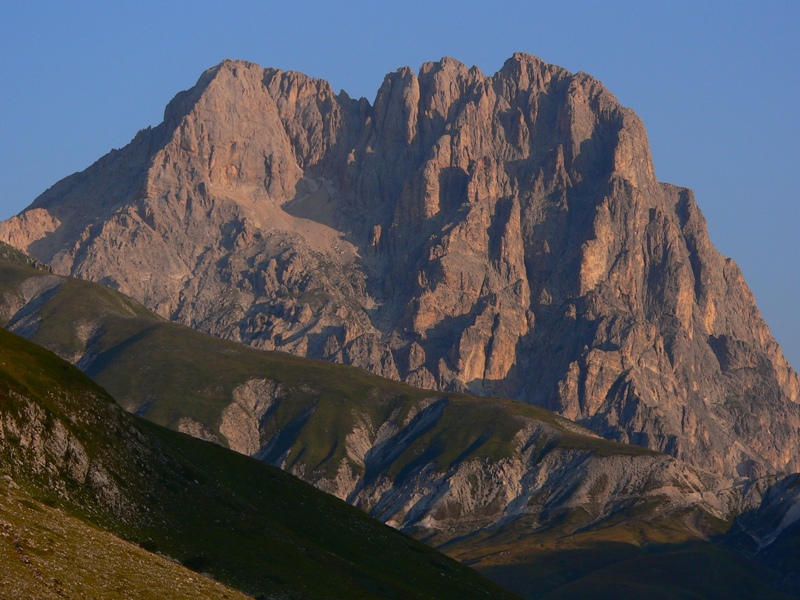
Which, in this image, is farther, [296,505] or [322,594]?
[296,505]

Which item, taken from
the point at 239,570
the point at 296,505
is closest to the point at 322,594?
the point at 239,570

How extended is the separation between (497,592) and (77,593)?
9632 centimetres

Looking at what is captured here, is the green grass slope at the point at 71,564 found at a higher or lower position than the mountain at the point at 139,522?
lower

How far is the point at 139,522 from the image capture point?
4685 inches

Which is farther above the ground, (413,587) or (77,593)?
(413,587)

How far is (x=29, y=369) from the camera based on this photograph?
125 m

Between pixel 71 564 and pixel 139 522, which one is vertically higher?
pixel 139 522

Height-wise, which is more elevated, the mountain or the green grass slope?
the mountain

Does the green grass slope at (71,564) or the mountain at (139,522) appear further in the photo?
the mountain at (139,522)

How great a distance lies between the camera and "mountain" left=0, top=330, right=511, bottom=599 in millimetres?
85812

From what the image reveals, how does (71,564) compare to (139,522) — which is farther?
(139,522)

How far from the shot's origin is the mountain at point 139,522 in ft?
282

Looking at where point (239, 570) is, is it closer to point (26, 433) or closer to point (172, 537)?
point (172, 537)

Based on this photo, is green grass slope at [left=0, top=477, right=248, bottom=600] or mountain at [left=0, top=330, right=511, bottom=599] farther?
mountain at [left=0, top=330, right=511, bottom=599]
